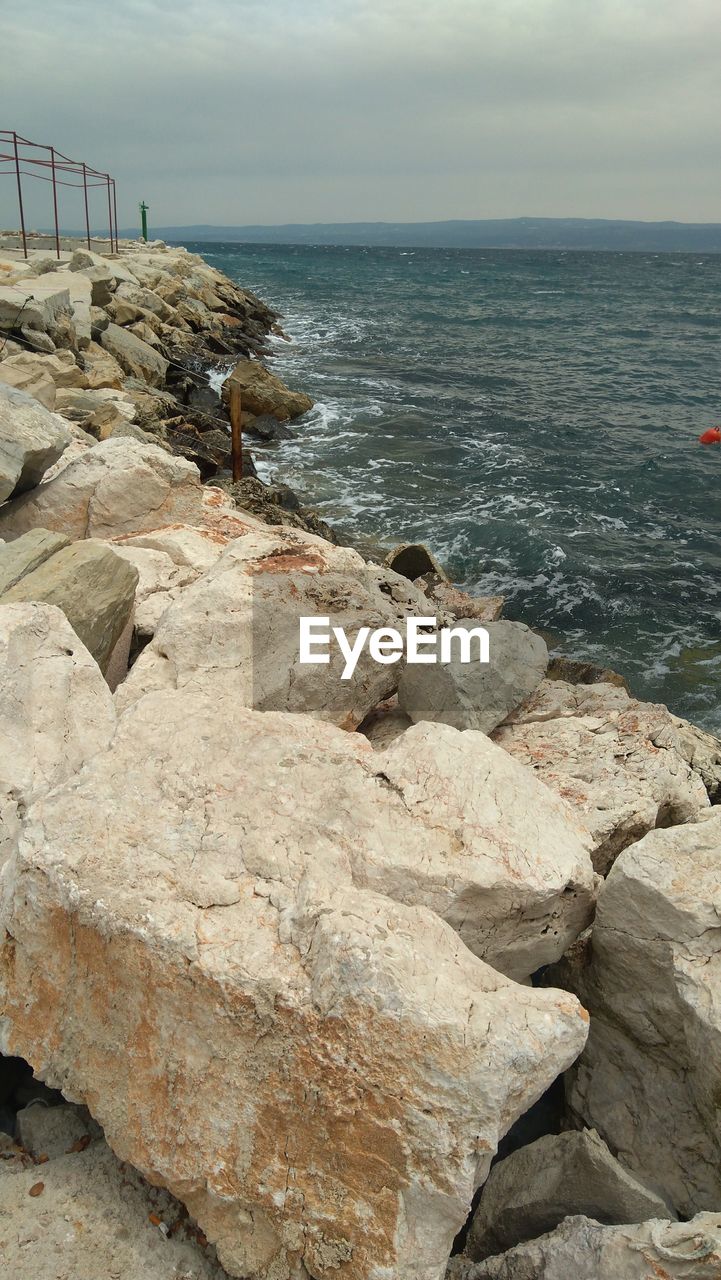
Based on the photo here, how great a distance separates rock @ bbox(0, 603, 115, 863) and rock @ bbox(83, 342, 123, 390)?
29.3 feet

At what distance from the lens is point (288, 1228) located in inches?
94.0

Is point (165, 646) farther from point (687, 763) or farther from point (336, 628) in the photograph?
point (687, 763)

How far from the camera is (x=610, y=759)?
4469 millimetres

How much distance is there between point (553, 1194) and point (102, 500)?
529cm

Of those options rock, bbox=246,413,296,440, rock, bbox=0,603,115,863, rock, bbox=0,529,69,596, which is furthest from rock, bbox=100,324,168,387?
rock, bbox=0,603,115,863

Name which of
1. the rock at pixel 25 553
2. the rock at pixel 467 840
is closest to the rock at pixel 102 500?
the rock at pixel 25 553

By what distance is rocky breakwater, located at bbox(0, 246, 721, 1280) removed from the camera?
2.36 metres

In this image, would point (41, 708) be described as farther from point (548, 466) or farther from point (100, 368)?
point (548, 466)

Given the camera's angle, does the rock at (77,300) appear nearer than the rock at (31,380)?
No

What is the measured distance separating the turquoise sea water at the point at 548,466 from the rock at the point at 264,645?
4437mm

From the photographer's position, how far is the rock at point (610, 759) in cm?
Answer: 405

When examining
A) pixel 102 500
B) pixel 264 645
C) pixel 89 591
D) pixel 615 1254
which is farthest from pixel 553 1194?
pixel 102 500

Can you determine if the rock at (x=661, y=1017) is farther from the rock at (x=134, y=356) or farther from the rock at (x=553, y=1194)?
the rock at (x=134, y=356)

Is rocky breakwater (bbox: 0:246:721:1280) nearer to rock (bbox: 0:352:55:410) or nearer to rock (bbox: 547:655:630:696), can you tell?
rock (bbox: 547:655:630:696)
